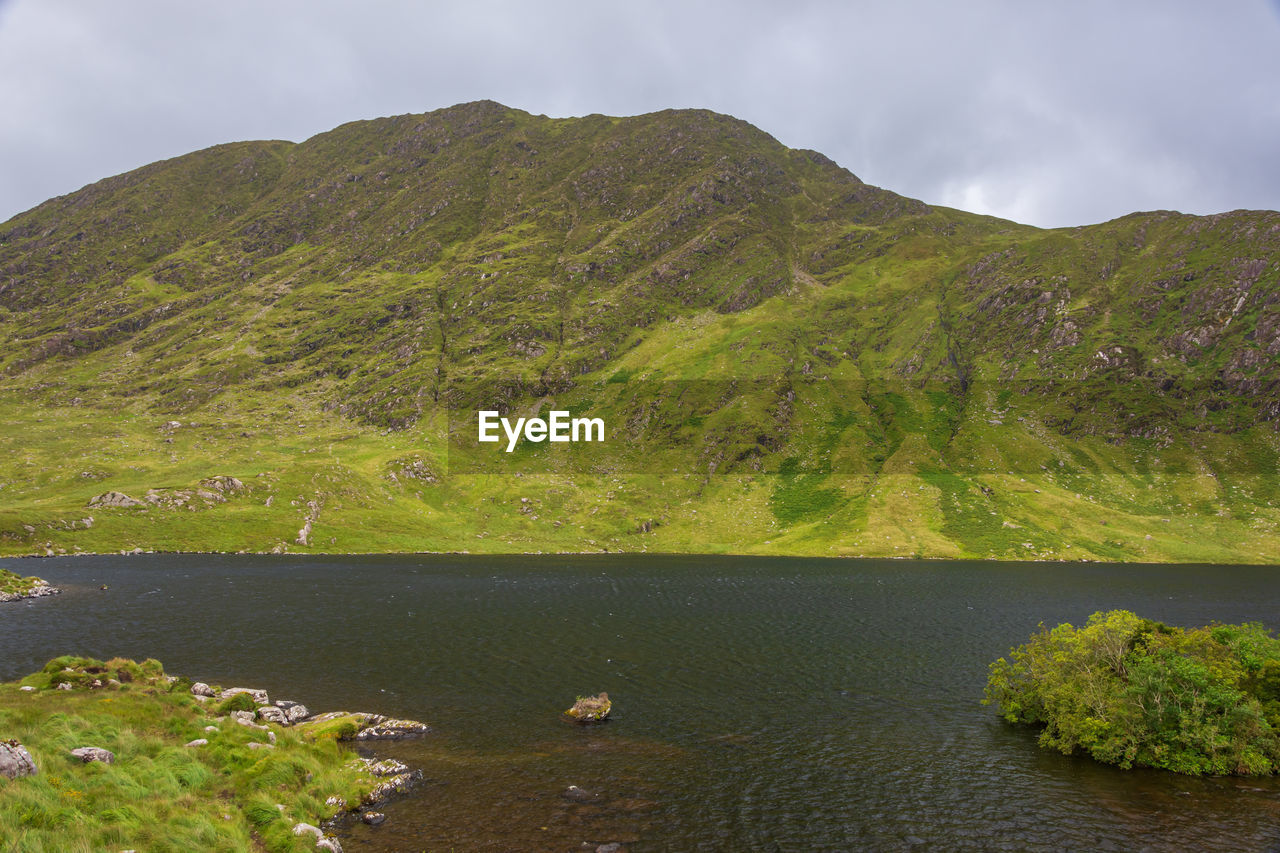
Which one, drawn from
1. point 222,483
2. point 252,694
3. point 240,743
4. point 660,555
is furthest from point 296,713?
point 222,483

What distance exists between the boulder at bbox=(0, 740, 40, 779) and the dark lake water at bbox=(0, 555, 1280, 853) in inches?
558

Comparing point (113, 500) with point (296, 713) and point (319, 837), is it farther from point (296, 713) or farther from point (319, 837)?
point (319, 837)

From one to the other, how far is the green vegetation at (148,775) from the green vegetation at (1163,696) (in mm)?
51974

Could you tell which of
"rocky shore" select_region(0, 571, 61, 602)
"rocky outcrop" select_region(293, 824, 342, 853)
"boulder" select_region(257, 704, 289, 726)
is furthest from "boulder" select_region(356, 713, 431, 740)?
Result: "rocky shore" select_region(0, 571, 61, 602)

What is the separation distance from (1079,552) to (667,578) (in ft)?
411

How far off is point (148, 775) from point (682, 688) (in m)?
43.1

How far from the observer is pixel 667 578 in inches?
5305

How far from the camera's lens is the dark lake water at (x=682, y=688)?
3459 centimetres

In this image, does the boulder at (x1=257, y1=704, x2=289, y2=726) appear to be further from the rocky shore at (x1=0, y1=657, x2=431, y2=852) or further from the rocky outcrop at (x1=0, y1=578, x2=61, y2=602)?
the rocky outcrop at (x1=0, y1=578, x2=61, y2=602)

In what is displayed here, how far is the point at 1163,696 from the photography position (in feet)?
146

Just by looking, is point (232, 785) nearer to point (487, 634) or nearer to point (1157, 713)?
point (487, 634)

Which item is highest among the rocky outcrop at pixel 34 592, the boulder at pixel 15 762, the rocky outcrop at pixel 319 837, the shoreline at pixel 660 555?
the boulder at pixel 15 762

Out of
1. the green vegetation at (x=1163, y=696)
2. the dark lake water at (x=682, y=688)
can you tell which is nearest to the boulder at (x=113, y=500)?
the dark lake water at (x=682, y=688)

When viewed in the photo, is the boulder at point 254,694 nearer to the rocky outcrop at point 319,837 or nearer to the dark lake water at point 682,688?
the dark lake water at point 682,688
